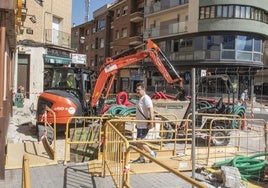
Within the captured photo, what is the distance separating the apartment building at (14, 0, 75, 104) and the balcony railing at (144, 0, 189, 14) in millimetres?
16736

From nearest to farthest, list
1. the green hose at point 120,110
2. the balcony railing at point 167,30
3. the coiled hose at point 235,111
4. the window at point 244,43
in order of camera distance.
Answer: the coiled hose at point 235,111, the green hose at point 120,110, the window at point 244,43, the balcony railing at point 167,30

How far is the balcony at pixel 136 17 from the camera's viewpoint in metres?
48.5

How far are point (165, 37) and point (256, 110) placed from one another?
51.9ft

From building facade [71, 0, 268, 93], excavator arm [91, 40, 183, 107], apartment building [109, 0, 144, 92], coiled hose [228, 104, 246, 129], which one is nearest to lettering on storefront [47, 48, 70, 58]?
building facade [71, 0, 268, 93]

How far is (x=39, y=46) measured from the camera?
981 inches

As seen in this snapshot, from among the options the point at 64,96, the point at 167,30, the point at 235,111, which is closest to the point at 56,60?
the point at 64,96

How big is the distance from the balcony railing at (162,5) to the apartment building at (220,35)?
19.5 inches

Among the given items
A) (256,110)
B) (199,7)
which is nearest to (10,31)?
(256,110)

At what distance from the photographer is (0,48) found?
25.1ft

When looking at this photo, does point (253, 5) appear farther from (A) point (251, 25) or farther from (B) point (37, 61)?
(B) point (37, 61)

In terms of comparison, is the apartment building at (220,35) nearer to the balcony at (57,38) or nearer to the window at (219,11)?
the window at (219,11)

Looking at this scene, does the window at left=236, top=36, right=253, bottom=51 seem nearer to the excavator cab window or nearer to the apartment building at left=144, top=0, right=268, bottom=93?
the apartment building at left=144, top=0, right=268, bottom=93

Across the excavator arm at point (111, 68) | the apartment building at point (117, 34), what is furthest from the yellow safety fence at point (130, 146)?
the apartment building at point (117, 34)

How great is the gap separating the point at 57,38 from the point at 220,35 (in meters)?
17.1
